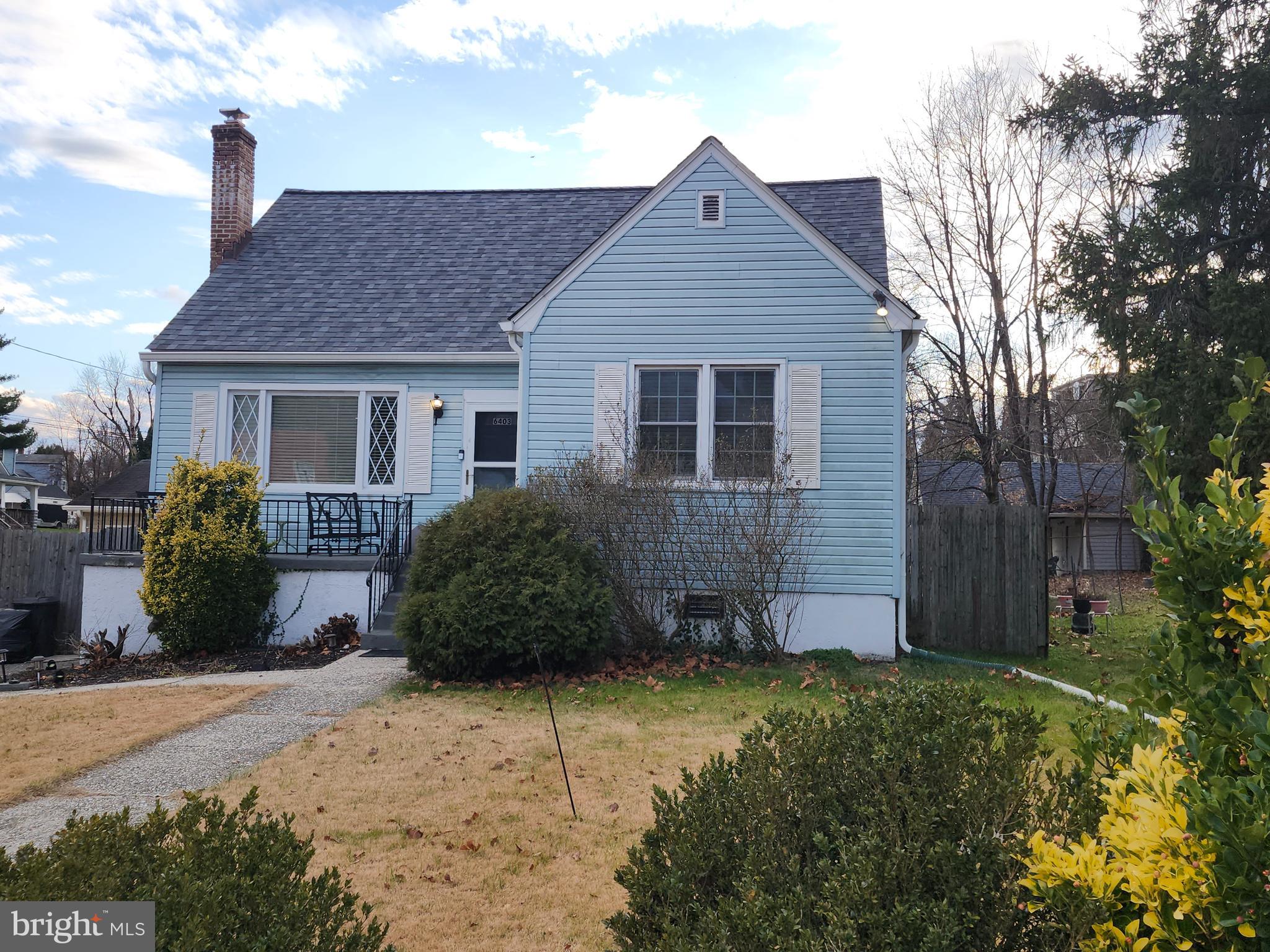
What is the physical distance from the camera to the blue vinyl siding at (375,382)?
1220 cm

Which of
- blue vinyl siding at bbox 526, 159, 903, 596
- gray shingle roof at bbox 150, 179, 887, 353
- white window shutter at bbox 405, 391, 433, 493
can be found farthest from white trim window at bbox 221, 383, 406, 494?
blue vinyl siding at bbox 526, 159, 903, 596

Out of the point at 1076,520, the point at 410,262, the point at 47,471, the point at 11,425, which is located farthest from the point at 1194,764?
the point at 47,471

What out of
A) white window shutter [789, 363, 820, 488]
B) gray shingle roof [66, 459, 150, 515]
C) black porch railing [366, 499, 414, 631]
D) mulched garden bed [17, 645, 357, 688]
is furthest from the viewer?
gray shingle roof [66, 459, 150, 515]

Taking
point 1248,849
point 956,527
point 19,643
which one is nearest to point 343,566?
point 19,643

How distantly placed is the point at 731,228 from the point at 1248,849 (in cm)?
989

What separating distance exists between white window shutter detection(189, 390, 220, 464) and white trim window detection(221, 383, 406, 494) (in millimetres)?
177

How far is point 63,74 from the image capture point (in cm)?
1222

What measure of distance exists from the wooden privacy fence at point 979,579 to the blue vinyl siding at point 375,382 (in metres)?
6.37

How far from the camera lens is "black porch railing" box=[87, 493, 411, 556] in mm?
11477

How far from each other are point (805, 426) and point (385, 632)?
570cm

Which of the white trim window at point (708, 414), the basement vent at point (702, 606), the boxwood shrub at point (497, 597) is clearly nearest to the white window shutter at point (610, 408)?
the white trim window at point (708, 414)

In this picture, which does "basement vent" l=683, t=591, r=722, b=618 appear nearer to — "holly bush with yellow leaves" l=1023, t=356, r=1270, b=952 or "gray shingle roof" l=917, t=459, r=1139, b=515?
"holly bush with yellow leaves" l=1023, t=356, r=1270, b=952

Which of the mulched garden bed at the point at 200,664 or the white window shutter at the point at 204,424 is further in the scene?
the white window shutter at the point at 204,424

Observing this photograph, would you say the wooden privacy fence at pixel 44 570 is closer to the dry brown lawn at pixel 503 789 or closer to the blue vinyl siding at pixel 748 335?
the blue vinyl siding at pixel 748 335
